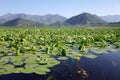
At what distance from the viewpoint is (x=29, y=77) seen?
5.79 metres

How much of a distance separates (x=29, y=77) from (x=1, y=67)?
129cm

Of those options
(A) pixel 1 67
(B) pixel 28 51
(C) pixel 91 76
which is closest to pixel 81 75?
(C) pixel 91 76

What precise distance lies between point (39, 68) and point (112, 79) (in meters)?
2.18

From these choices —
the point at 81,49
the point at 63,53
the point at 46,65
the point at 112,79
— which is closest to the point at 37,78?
the point at 46,65

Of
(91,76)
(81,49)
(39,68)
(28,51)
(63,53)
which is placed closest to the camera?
(91,76)

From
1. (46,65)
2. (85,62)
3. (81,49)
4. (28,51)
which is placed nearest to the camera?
(46,65)

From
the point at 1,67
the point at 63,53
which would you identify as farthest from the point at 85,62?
the point at 1,67

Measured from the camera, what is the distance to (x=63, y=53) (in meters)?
9.20

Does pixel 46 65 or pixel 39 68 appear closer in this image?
pixel 39 68

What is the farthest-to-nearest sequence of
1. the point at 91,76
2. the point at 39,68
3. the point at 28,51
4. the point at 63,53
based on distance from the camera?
the point at 28,51, the point at 63,53, the point at 39,68, the point at 91,76

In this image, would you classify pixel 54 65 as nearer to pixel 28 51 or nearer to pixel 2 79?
pixel 2 79

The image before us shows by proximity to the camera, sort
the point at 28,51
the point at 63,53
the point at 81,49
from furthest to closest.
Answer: the point at 81,49, the point at 28,51, the point at 63,53

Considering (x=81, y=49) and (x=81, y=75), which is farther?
(x=81, y=49)

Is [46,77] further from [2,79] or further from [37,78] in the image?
[2,79]
